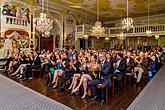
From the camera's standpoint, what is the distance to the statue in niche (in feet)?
38.3

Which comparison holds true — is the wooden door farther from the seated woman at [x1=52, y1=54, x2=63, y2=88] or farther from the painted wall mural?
the seated woman at [x1=52, y1=54, x2=63, y2=88]

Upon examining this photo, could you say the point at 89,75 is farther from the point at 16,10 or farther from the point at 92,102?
the point at 16,10

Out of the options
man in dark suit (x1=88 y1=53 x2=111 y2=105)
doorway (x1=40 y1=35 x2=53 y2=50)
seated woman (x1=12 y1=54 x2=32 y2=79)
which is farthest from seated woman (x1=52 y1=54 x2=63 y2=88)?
doorway (x1=40 y1=35 x2=53 y2=50)

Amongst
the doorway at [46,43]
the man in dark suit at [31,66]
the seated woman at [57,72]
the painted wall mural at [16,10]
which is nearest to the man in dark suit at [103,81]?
the seated woman at [57,72]

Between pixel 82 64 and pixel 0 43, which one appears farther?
pixel 0 43

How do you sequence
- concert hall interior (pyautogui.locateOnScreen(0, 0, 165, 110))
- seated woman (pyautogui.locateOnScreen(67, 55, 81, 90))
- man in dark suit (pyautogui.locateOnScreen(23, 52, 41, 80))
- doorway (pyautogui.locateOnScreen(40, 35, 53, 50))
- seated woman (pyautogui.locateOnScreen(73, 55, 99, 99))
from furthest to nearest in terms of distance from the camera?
doorway (pyautogui.locateOnScreen(40, 35, 53, 50)), man in dark suit (pyautogui.locateOnScreen(23, 52, 41, 80)), seated woman (pyautogui.locateOnScreen(67, 55, 81, 90)), seated woman (pyautogui.locateOnScreen(73, 55, 99, 99)), concert hall interior (pyautogui.locateOnScreen(0, 0, 165, 110))

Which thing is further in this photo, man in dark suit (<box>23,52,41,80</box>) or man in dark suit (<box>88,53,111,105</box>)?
man in dark suit (<box>23,52,41,80</box>)

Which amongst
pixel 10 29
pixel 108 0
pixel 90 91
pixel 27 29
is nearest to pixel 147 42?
pixel 108 0

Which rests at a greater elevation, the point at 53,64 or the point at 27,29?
the point at 27,29

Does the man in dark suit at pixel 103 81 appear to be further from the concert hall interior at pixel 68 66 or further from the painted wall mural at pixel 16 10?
the painted wall mural at pixel 16 10

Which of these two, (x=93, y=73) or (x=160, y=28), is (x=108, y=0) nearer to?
(x=160, y=28)

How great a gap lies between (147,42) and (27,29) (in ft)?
47.7

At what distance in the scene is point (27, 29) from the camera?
1319cm

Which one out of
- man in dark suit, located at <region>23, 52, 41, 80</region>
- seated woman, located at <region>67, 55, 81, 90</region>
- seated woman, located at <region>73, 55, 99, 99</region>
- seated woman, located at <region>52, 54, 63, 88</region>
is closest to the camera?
seated woman, located at <region>73, 55, 99, 99</region>
